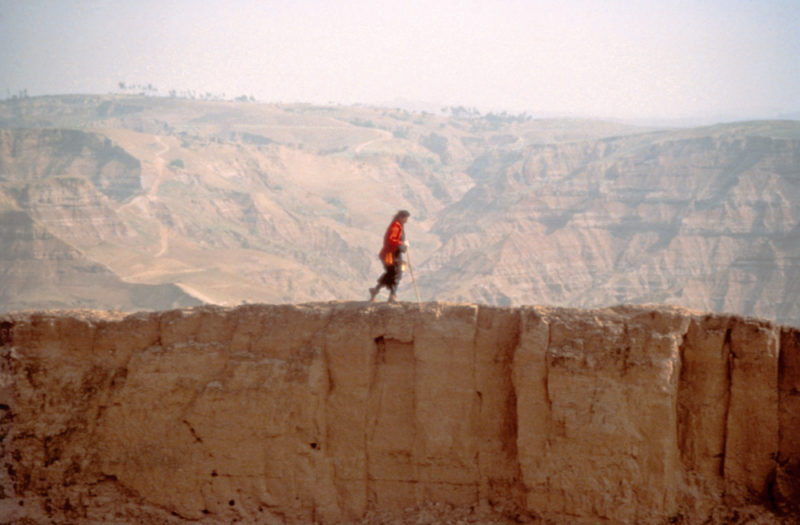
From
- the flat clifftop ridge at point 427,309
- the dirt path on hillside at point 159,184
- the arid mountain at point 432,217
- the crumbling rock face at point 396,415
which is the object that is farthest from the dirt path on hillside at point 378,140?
the crumbling rock face at point 396,415

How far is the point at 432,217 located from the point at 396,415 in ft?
258

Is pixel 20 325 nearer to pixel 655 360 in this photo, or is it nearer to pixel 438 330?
pixel 438 330

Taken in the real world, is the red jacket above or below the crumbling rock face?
above

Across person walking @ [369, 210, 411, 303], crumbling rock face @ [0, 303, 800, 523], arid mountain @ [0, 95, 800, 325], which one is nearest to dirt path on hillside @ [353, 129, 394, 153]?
arid mountain @ [0, 95, 800, 325]

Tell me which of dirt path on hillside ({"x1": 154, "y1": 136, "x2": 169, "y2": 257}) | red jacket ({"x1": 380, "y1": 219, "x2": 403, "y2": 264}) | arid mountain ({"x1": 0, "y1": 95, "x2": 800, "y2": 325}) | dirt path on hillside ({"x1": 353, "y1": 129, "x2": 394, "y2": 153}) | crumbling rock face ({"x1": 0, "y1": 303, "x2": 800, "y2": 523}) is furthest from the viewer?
dirt path on hillside ({"x1": 353, "y1": 129, "x2": 394, "y2": 153})

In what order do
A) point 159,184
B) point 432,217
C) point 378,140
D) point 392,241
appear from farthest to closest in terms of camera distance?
1. point 378,140
2. point 432,217
3. point 159,184
4. point 392,241

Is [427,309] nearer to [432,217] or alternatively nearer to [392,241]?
[392,241]

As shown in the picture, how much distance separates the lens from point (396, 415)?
9570 mm

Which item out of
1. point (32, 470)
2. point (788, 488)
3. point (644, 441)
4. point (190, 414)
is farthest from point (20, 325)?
point (788, 488)

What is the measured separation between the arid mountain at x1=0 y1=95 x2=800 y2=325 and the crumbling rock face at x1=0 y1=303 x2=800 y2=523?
33.9 m

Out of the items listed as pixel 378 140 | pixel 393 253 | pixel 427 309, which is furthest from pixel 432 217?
pixel 427 309

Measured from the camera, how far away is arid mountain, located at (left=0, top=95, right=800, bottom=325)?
178 feet

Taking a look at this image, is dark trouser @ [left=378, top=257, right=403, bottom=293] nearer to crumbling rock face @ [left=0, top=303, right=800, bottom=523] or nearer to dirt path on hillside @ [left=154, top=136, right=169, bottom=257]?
crumbling rock face @ [left=0, top=303, right=800, bottom=523]

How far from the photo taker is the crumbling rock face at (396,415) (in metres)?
8.63
